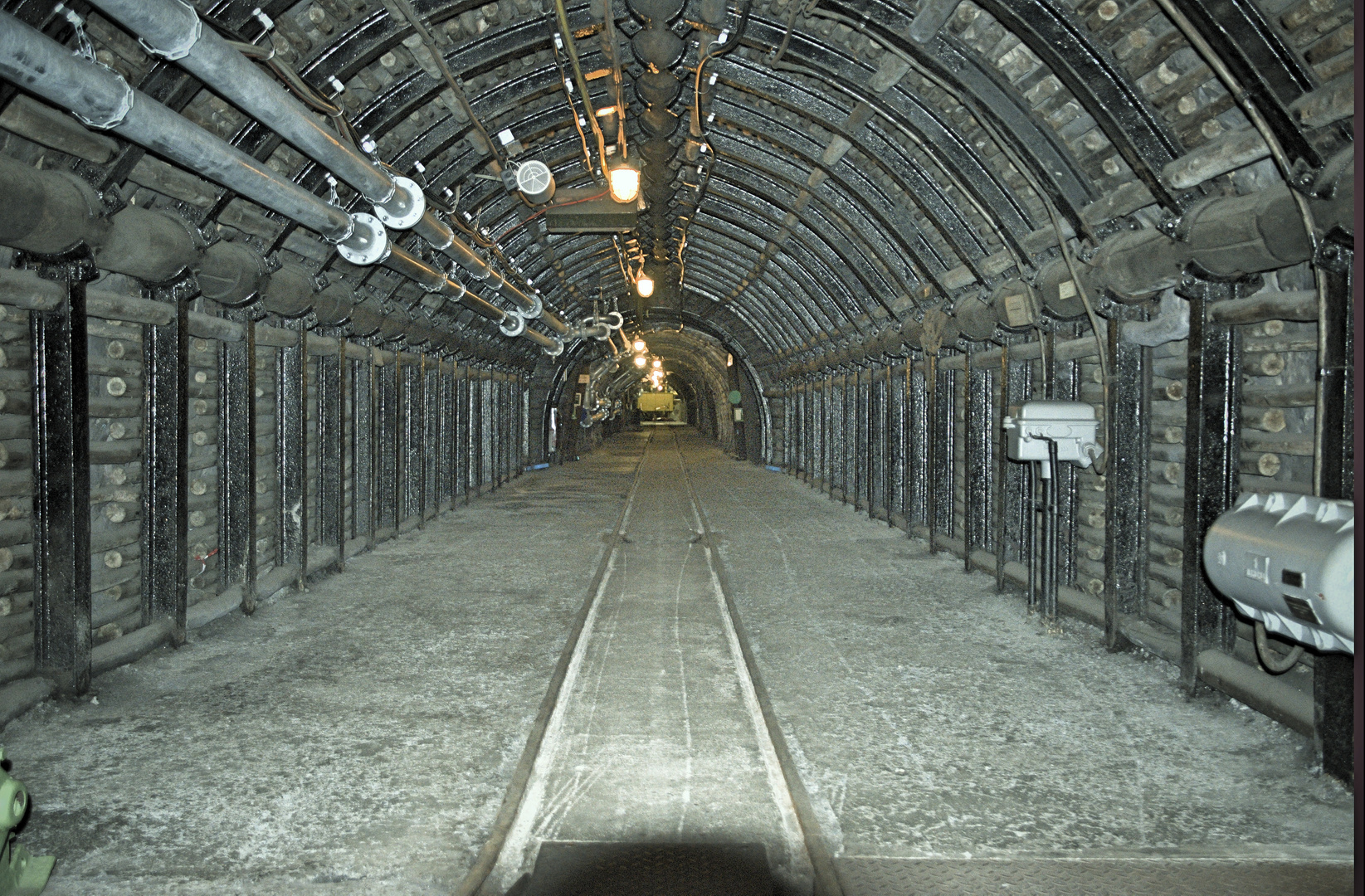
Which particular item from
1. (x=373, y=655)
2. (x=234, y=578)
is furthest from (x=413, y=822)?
(x=234, y=578)

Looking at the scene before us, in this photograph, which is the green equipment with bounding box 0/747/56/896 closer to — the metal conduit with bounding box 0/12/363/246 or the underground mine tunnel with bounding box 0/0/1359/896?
the underground mine tunnel with bounding box 0/0/1359/896

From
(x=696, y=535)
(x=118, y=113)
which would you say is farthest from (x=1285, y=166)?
(x=696, y=535)

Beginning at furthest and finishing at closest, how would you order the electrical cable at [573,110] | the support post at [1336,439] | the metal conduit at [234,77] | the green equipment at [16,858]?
the electrical cable at [573,110] < the support post at [1336,439] < the metal conduit at [234,77] < the green equipment at [16,858]

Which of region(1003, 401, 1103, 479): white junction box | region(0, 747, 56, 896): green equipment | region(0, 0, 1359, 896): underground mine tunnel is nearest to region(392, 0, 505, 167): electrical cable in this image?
region(0, 0, 1359, 896): underground mine tunnel

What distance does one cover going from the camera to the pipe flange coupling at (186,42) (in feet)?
13.5

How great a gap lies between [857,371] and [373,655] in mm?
10968

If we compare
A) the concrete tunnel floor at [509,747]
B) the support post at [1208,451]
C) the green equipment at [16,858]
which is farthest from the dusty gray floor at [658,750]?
the support post at [1208,451]

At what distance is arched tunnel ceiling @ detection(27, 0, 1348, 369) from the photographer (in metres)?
5.66

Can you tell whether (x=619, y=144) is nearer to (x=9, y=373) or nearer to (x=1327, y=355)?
(x=9, y=373)

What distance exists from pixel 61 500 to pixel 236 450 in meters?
2.53

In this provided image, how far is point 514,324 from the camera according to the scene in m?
15.8

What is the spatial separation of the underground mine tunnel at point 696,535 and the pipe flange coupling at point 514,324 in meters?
3.66

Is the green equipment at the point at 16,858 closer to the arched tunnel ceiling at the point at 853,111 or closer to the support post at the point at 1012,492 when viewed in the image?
the arched tunnel ceiling at the point at 853,111

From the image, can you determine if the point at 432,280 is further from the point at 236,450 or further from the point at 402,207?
the point at 236,450
